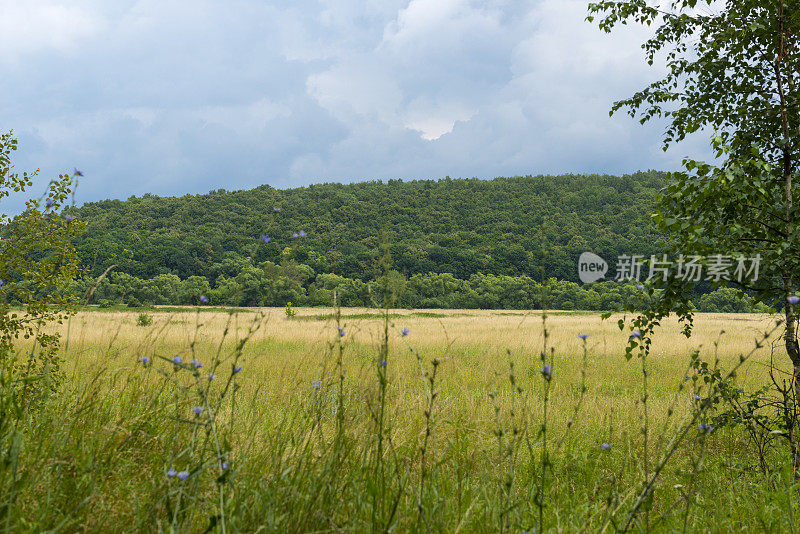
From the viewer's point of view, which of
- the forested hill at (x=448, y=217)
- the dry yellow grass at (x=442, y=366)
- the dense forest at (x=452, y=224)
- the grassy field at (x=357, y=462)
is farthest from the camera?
the forested hill at (x=448, y=217)

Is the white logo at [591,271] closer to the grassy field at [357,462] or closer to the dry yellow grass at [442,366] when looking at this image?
the dry yellow grass at [442,366]

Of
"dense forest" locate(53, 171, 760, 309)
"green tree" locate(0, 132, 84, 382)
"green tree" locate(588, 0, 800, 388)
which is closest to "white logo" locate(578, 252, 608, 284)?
"dense forest" locate(53, 171, 760, 309)

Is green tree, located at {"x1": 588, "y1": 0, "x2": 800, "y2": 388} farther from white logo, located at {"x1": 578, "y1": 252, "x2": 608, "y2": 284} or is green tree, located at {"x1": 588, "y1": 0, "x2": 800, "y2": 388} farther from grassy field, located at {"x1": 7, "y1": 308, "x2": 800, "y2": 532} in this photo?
white logo, located at {"x1": 578, "y1": 252, "x2": 608, "y2": 284}

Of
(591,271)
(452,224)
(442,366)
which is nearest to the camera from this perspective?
(442,366)

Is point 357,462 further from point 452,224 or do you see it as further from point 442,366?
point 452,224

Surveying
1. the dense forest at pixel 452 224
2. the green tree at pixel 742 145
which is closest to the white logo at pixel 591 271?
the dense forest at pixel 452 224

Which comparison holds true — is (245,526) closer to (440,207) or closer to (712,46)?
(712,46)

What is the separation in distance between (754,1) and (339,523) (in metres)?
6.00

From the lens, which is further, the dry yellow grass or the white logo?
the white logo

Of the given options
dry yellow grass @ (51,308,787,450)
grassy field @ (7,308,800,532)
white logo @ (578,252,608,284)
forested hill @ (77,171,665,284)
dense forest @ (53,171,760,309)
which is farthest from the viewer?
forested hill @ (77,171,665,284)

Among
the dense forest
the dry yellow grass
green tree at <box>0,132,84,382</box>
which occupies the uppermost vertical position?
the dense forest

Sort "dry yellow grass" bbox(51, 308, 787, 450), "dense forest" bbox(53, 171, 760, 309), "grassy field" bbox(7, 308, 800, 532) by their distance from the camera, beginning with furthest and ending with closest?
"dense forest" bbox(53, 171, 760, 309), "dry yellow grass" bbox(51, 308, 787, 450), "grassy field" bbox(7, 308, 800, 532)

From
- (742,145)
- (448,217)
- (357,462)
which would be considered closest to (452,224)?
(448,217)

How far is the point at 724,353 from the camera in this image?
14750 millimetres
